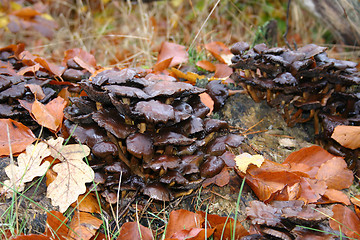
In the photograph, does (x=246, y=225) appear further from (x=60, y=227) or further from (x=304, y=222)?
(x=60, y=227)

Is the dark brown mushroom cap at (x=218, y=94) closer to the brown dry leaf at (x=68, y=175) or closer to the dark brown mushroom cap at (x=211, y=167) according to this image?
the dark brown mushroom cap at (x=211, y=167)

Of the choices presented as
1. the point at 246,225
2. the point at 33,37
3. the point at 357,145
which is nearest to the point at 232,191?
the point at 246,225

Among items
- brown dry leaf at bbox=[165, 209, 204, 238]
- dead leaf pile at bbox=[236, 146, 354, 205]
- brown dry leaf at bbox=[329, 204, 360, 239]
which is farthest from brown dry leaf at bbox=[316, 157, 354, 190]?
brown dry leaf at bbox=[165, 209, 204, 238]

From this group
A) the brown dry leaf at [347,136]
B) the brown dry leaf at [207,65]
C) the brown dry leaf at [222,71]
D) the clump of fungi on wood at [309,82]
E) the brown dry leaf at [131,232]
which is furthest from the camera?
the brown dry leaf at [207,65]

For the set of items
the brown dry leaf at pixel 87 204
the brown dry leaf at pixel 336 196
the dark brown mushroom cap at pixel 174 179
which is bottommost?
the brown dry leaf at pixel 87 204

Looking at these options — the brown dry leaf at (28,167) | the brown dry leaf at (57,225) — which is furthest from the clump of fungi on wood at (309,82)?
the brown dry leaf at (57,225)

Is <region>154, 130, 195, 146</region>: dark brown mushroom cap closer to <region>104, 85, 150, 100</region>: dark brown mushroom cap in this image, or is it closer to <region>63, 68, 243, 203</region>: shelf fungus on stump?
<region>63, 68, 243, 203</region>: shelf fungus on stump
